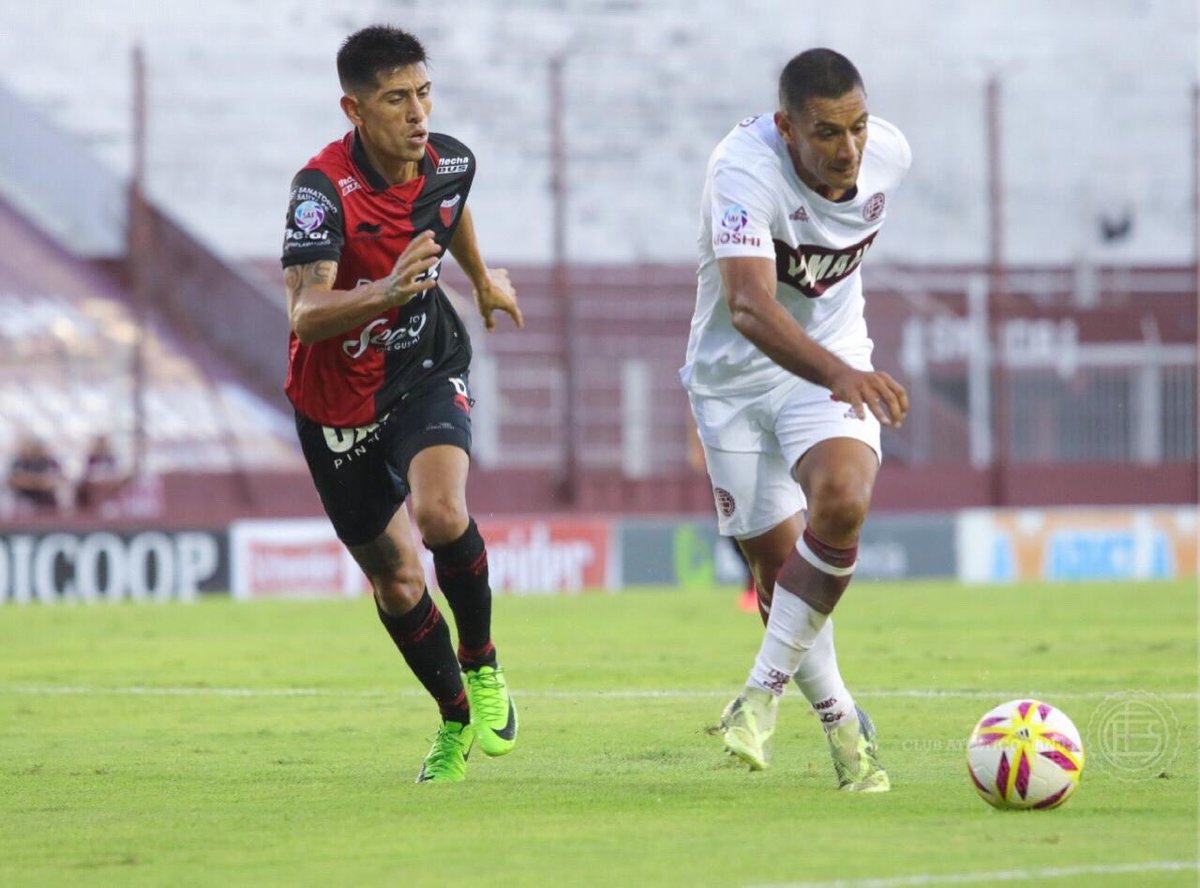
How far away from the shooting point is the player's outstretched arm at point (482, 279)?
25.6ft

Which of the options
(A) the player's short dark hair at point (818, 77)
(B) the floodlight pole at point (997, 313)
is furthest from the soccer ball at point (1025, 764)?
(B) the floodlight pole at point (997, 313)

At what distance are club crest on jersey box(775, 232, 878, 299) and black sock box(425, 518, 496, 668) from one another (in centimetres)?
136

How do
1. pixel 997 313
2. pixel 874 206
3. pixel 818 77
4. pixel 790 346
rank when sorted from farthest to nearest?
pixel 997 313
pixel 874 206
pixel 818 77
pixel 790 346

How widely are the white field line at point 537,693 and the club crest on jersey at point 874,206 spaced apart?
10.5 ft

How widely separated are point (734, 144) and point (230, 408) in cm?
1746

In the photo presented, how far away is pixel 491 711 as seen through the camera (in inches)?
278

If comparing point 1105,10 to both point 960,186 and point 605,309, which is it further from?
point 605,309

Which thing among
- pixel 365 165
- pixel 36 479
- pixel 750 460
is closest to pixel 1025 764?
pixel 750 460

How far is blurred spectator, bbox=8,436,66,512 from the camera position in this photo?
20875 millimetres

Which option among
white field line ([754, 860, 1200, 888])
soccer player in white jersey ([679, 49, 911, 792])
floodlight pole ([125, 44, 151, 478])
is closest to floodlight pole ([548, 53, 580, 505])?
floodlight pole ([125, 44, 151, 478])

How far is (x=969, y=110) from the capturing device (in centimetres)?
2527

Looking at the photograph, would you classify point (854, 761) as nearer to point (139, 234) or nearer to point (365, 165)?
point (365, 165)

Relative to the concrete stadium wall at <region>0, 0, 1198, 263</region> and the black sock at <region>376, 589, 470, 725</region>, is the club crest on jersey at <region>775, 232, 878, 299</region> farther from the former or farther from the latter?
the concrete stadium wall at <region>0, 0, 1198, 263</region>

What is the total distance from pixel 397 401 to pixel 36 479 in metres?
14.6
